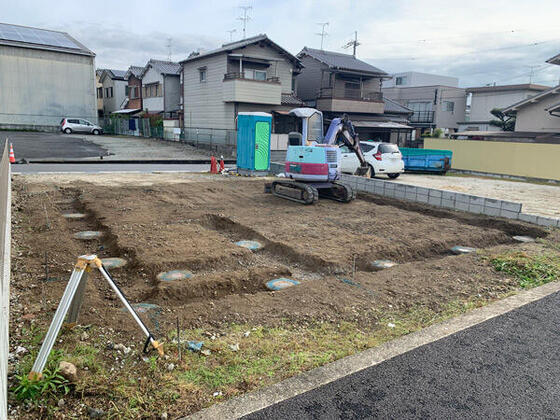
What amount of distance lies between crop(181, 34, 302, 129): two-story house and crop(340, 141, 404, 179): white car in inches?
450

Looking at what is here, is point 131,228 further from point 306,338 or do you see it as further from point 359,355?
point 359,355

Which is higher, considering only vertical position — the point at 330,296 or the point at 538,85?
the point at 538,85

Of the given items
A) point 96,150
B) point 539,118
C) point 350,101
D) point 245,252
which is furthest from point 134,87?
point 245,252

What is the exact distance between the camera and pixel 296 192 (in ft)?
35.2

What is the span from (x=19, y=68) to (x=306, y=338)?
36840mm

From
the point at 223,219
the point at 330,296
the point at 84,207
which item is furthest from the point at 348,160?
the point at 330,296

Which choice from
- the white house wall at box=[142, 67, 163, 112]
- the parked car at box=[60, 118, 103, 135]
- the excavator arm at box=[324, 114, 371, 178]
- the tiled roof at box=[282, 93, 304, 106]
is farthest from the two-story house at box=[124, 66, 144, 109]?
the excavator arm at box=[324, 114, 371, 178]

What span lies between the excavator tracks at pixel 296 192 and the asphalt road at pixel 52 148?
43.2 feet

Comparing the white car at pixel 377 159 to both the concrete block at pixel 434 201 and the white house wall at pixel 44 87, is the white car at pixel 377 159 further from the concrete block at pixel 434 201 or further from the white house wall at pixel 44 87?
the white house wall at pixel 44 87

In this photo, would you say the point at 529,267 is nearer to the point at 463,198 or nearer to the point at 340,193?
the point at 463,198

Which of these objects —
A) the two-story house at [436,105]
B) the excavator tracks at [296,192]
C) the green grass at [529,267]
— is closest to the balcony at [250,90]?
the excavator tracks at [296,192]

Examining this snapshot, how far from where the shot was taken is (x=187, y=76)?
101 feet

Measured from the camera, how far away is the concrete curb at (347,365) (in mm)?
2883

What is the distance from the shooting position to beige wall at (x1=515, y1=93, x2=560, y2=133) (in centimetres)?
2319
